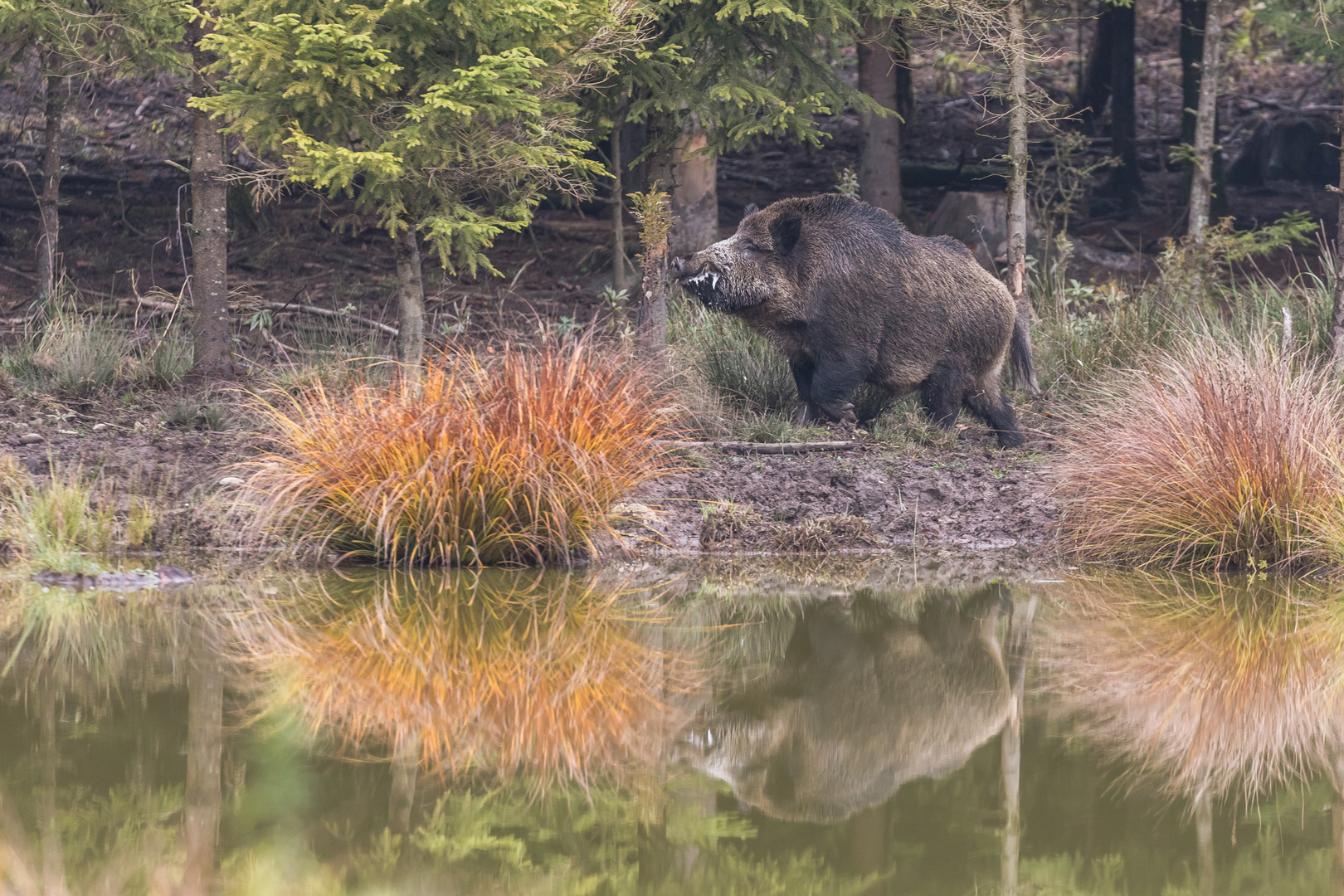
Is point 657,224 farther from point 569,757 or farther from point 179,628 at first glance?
point 569,757

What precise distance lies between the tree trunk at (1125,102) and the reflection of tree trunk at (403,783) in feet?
50.2

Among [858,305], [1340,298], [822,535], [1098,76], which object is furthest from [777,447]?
[1098,76]

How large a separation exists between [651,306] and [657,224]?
65 centimetres

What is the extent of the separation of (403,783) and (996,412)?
6784 mm

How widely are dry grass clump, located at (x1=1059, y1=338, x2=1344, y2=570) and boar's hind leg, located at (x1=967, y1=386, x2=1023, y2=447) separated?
86.1 inches

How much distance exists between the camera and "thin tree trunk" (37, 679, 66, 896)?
333 cm

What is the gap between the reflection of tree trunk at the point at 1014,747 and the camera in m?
3.66

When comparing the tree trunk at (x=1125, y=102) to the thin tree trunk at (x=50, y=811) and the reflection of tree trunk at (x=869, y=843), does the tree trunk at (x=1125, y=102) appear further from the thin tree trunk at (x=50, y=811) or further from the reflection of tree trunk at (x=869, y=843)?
the thin tree trunk at (x=50, y=811)

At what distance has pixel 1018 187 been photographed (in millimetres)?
11023

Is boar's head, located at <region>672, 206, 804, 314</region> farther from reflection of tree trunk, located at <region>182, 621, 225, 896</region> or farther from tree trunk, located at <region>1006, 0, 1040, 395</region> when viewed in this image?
reflection of tree trunk, located at <region>182, 621, 225, 896</region>

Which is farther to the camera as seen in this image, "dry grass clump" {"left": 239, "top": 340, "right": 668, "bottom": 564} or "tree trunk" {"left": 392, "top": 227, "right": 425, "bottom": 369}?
"tree trunk" {"left": 392, "top": 227, "right": 425, "bottom": 369}

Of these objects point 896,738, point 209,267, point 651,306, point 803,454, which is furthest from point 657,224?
point 896,738

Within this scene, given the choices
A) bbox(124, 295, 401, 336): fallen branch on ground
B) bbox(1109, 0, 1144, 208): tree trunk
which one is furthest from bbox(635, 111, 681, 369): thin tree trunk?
bbox(1109, 0, 1144, 208): tree trunk

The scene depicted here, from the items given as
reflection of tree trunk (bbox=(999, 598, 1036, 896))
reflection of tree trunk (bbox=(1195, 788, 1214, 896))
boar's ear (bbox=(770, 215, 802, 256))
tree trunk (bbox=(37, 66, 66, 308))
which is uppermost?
tree trunk (bbox=(37, 66, 66, 308))
